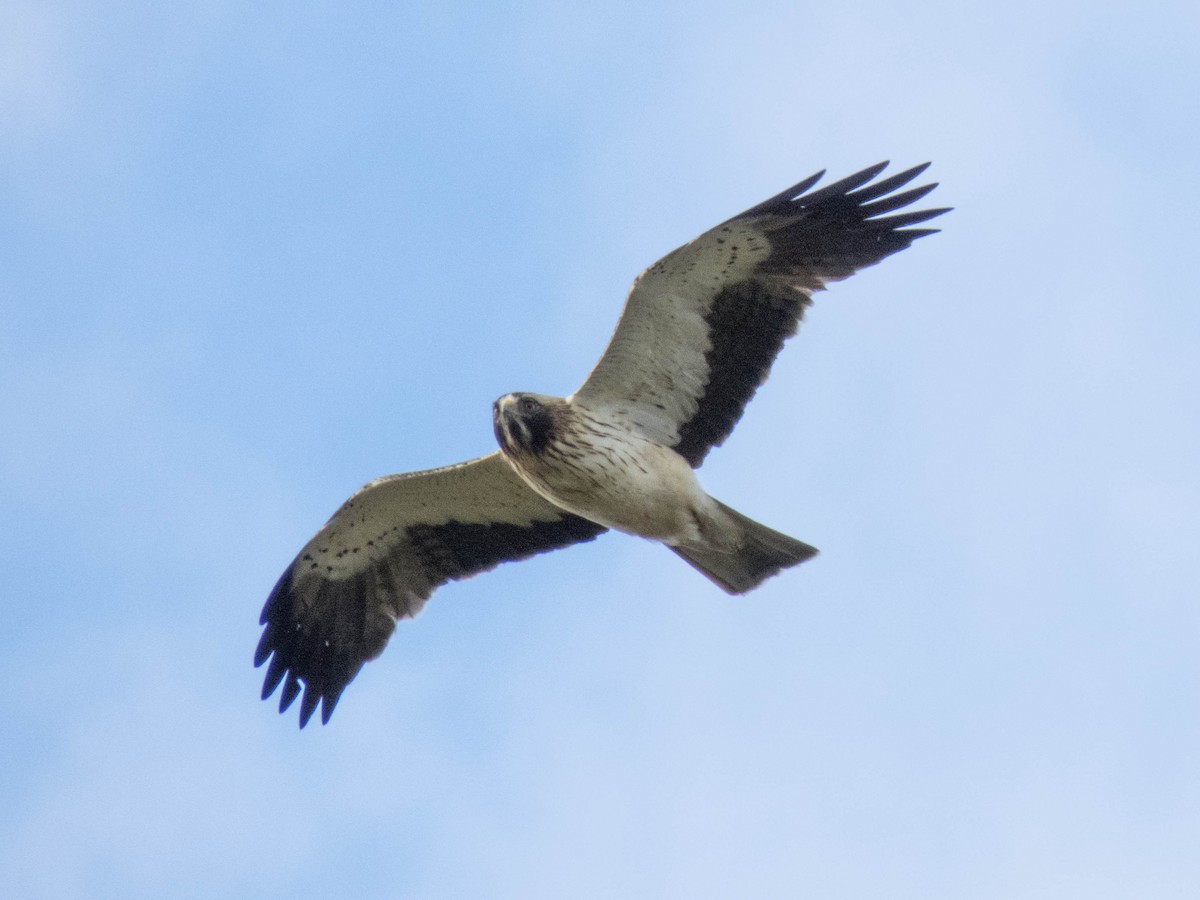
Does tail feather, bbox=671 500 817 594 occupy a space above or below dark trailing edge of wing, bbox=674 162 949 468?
below

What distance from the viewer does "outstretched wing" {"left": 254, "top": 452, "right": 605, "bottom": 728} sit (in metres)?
12.7

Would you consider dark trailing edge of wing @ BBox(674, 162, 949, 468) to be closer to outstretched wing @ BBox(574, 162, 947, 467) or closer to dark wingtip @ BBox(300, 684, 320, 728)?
outstretched wing @ BBox(574, 162, 947, 467)

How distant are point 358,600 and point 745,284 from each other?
386 cm

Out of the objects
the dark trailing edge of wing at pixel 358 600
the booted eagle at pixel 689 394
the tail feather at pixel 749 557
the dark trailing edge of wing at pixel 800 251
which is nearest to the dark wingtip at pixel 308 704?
the dark trailing edge of wing at pixel 358 600

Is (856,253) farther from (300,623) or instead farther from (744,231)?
(300,623)

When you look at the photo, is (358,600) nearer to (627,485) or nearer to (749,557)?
(627,485)

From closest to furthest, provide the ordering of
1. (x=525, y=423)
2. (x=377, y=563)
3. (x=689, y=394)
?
(x=525, y=423), (x=689, y=394), (x=377, y=563)

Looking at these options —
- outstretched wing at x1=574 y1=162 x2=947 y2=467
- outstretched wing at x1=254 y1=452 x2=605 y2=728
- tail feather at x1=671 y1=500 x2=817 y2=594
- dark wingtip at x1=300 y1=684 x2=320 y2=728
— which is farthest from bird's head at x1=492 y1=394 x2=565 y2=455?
dark wingtip at x1=300 y1=684 x2=320 y2=728

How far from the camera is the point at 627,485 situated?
1138cm

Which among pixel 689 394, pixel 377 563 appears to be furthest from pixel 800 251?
pixel 377 563

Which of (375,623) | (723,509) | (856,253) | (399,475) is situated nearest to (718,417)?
(723,509)

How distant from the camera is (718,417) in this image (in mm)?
11945

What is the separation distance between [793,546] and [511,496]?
2166mm

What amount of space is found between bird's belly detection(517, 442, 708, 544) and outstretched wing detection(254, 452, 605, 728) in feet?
3.39
